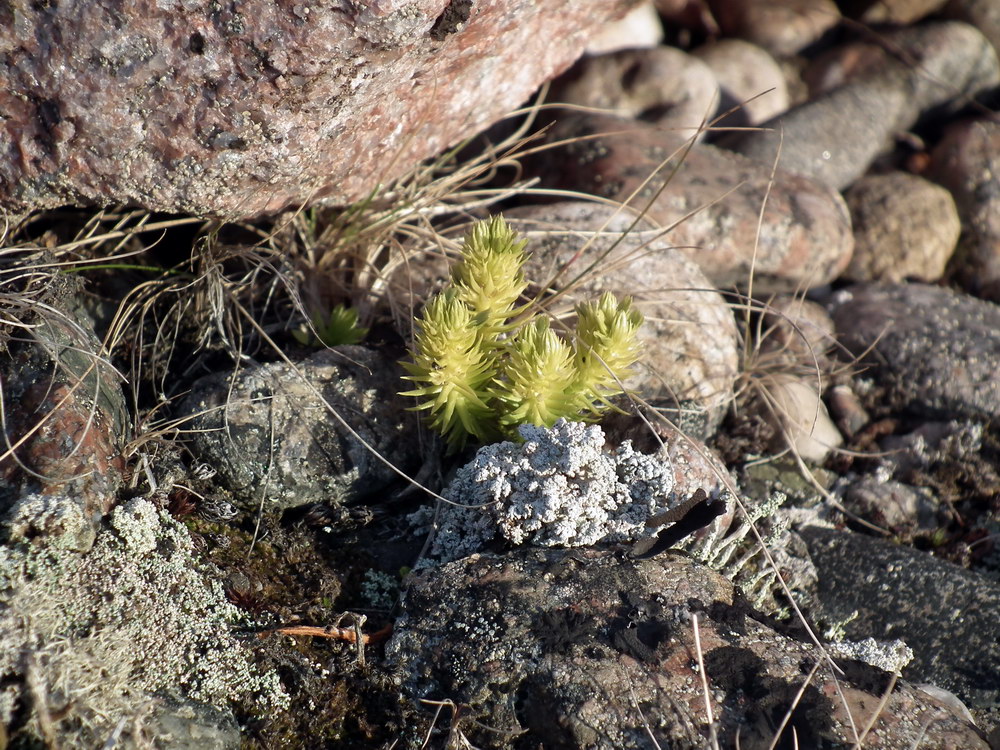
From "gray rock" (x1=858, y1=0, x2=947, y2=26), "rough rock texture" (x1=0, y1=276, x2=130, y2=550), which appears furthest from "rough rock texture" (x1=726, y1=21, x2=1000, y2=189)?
"rough rock texture" (x1=0, y1=276, x2=130, y2=550)

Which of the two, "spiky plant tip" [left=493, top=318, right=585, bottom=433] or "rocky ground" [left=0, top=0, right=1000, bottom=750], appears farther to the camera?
"spiky plant tip" [left=493, top=318, right=585, bottom=433]

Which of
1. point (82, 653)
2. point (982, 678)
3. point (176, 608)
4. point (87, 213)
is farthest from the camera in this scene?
point (87, 213)

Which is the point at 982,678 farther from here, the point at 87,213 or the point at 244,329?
the point at 87,213

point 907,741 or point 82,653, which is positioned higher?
point 82,653

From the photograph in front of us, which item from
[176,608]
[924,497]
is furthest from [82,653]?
[924,497]

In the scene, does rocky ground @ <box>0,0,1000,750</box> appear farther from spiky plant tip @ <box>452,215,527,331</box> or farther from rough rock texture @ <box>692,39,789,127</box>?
rough rock texture @ <box>692,39,789,127</box>

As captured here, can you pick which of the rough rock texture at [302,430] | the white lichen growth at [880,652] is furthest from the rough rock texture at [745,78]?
the white lichen growth at [880,652]
